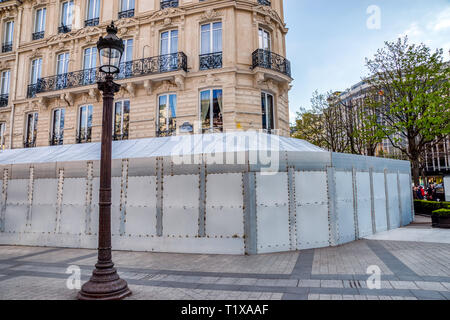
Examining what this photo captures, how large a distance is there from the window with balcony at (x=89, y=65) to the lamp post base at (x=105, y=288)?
1158cm

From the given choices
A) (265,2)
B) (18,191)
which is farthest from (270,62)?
(18,191)

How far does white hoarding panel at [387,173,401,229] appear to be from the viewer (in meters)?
11.4

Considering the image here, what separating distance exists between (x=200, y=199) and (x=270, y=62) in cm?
760

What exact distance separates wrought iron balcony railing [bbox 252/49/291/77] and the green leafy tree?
34.6 feet

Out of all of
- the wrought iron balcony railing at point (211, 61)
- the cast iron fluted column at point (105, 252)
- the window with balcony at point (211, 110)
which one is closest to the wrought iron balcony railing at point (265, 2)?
the wrought iron balcony railing at point (211, 61)

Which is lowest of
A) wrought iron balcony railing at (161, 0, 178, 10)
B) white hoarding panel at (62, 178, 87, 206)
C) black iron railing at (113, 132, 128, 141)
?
white hoarding panel at (62, 178, 87, 206)

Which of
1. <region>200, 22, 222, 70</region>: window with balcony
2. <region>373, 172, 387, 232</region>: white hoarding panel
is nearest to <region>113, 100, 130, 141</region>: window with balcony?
<region>200, 22, 222, 70</region>: window with balcony

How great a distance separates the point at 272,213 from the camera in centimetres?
809

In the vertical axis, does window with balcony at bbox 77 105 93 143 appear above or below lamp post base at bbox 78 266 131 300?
above

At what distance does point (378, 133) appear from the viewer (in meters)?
20.0

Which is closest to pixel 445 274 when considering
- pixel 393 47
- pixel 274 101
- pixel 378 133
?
pixel 274 101

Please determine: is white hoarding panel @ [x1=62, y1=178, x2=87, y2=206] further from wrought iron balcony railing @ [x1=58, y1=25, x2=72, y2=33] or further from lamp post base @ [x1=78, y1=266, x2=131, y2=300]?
wrought iron balcony railing @ [x1=58, y1=25, x2=72, y2=33]
